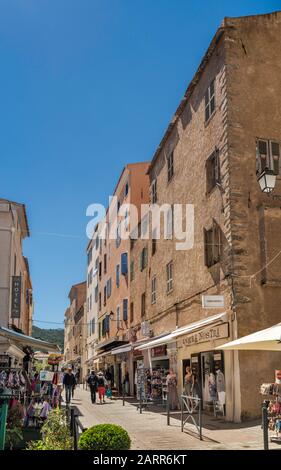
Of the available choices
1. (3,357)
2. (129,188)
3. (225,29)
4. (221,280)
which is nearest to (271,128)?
(225,29)

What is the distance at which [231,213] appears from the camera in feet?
55.1

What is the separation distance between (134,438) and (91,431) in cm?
507

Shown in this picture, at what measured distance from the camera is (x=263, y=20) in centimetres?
1881

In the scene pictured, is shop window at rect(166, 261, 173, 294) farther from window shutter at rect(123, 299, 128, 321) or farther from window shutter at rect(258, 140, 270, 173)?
window shutter at rect(123, 299, 128, 321)

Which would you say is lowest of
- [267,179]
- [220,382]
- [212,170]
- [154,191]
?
[220,382]

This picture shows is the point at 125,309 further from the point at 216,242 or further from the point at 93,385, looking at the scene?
the point at 216,242

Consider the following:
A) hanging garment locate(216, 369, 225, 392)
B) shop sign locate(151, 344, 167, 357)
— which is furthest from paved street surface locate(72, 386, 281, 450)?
shop sign locate(151, 344, 167, 357)

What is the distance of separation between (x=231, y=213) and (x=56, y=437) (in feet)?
34.0

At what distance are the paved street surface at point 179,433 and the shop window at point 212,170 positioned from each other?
25.5 feet

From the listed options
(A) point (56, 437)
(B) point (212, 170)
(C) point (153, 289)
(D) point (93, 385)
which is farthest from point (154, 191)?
(A) point (56, 437)

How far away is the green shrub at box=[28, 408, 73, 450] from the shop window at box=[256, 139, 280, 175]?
11180 millimetres

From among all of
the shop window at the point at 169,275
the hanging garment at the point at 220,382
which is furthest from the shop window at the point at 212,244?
the shop window at the point at 169,275

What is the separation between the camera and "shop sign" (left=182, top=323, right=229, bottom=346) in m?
16.5
